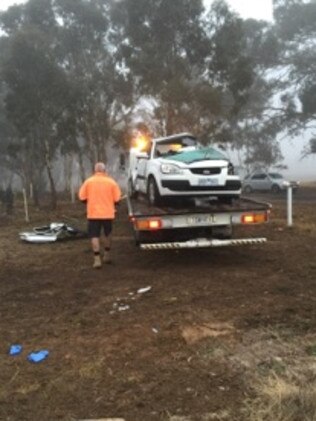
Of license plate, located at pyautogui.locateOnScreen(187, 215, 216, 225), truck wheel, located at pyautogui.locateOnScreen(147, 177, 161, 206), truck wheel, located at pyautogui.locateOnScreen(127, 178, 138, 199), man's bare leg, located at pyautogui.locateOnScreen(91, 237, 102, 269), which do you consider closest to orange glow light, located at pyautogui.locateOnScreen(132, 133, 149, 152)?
truck wheel, located at pyautogui.locateOnScreen(127, 178, 138, 199)

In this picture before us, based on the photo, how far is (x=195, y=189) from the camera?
1105 centimetres

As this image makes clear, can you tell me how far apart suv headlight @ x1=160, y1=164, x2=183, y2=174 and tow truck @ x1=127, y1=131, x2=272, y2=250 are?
54 cm

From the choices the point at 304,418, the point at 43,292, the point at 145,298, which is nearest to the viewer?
the point at 304,418

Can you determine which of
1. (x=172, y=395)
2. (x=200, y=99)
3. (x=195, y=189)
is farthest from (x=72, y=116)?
(x=172, y=395)

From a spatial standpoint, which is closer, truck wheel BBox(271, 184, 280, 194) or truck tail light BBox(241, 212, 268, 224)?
truck tail light BBox(241, 212, 268, 224)

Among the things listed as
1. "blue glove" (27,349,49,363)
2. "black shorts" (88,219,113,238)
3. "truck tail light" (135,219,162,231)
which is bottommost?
"blue glove" (27,349,49,363)

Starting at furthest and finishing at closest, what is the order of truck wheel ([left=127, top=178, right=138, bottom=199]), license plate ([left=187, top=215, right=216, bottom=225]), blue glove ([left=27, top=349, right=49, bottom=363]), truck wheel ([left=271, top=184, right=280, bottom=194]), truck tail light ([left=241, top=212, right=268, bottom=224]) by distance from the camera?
1. truck wheel ([left=271, top=184, right=280, bottom=194])
2. truck wheel ([left=127, top=178, right=138, bottom=199])
3. truck tail light ([left=241, top=212, right=268, bottom=224])
4. license plate ([left=187, top=215, right=216, bottom=225])
5. blue glove ([left=27, top=349, right=49, bottom=363])

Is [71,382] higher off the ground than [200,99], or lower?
lower

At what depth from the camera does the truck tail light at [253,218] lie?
10.2 m

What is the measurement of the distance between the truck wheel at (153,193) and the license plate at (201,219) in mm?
1721

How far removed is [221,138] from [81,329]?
27.7m

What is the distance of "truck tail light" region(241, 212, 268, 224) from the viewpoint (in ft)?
33.5

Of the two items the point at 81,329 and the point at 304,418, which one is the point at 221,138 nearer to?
the point at 81,329

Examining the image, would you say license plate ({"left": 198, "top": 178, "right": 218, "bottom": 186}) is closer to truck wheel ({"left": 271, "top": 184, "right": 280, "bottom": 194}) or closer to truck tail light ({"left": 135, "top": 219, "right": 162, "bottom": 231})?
truck tail light ({"left": 135, "top": 219, "right": 162, "bottom": 231})
